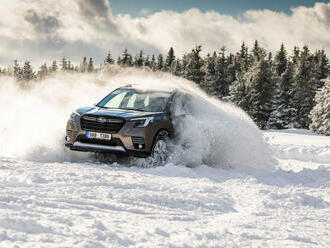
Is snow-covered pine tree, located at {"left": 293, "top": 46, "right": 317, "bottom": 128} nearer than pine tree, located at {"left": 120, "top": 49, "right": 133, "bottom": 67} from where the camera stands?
Yes

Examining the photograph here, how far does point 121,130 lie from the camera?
794cm

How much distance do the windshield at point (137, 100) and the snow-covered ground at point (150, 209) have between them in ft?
5.65

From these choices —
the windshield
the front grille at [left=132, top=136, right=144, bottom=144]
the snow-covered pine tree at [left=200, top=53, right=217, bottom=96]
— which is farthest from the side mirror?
the snow-covered pine tree at [left=200, top=53, right=217, bottom=96]

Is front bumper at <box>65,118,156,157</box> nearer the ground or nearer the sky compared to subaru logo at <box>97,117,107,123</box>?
nearer the ground

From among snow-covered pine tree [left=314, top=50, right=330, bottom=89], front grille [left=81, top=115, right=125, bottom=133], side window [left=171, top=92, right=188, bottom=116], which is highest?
snow-covered pine tree [left=314, top=50, right=330, bottom=89]

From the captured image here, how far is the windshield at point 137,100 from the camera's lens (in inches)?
350

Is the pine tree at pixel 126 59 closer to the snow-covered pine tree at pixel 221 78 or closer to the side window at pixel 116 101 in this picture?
the snow-covered pine tree at pixel 221 78

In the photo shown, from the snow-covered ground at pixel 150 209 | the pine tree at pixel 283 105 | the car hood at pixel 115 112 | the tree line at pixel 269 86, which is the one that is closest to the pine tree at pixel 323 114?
the tree line at pixel 269 86

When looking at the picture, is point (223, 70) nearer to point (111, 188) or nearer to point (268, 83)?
point (268, 83)

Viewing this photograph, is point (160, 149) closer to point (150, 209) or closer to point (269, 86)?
point (150, 209)

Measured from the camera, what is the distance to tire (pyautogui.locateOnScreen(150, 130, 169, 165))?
8.10 m

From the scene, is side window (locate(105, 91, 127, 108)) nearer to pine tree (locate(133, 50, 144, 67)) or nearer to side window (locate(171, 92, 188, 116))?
side window (locate(171, 92, 188, 116))

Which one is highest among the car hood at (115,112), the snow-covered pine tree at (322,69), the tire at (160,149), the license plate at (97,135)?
the snow-covered pine tree at (322,69)

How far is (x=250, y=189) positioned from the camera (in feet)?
20.9
